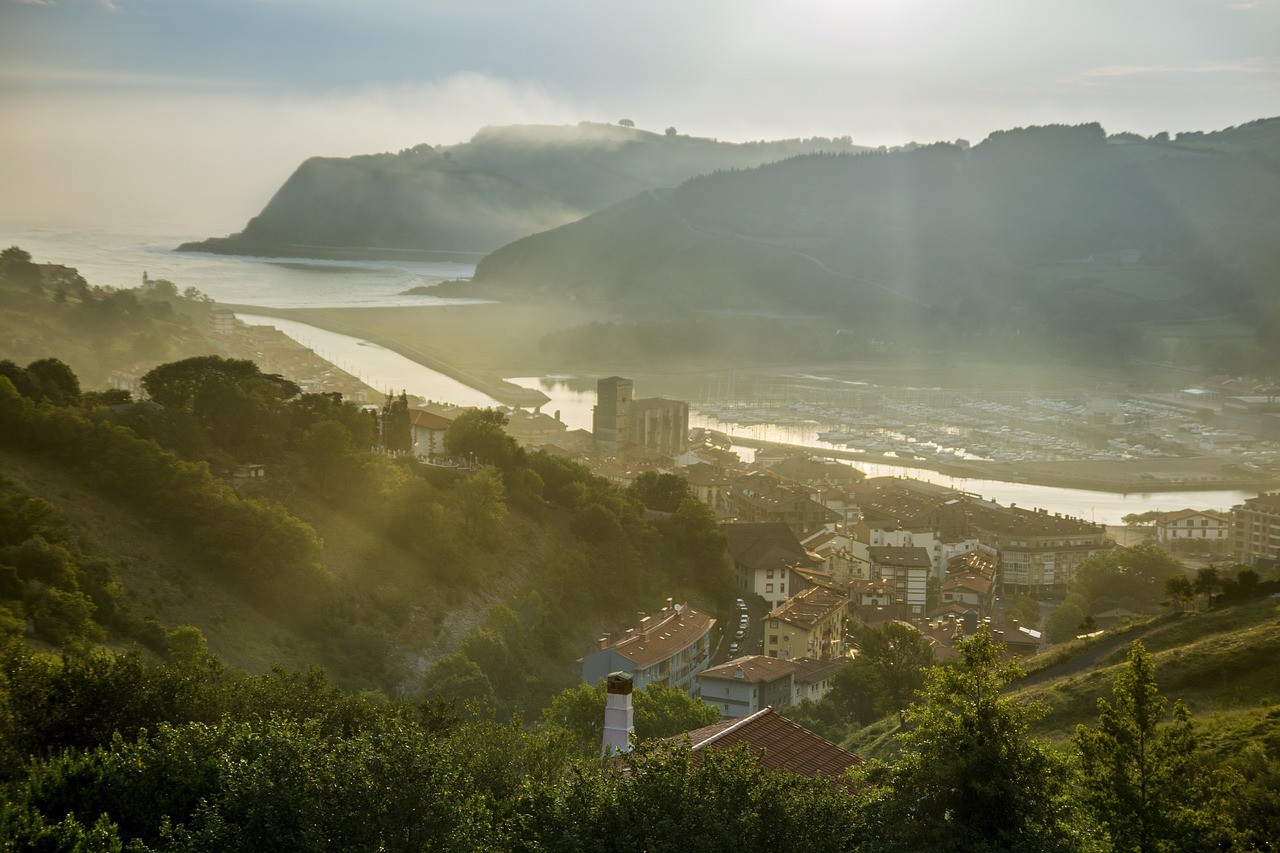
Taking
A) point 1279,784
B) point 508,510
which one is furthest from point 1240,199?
point 1279,784

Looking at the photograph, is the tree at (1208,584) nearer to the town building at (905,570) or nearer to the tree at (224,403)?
the town building at (905,570)

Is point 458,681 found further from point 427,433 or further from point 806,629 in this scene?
point 427,433

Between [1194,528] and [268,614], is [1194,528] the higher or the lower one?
the lower one

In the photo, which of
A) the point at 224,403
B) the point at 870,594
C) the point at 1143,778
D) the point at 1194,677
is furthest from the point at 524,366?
the point at 1143,778

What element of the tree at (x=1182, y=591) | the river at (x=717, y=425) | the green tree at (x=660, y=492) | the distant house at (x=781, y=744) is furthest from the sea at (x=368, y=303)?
the distant house at (x=781, y=744)

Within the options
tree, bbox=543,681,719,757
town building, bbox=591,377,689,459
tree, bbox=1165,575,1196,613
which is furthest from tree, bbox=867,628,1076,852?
town building, bbox=591,377,689,459

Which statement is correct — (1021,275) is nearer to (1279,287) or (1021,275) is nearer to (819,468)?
(1279,287)

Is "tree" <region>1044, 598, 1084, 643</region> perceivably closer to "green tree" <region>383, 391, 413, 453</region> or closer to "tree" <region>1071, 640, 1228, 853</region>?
"green tree" <region>383, 391, 413, 453</region>
